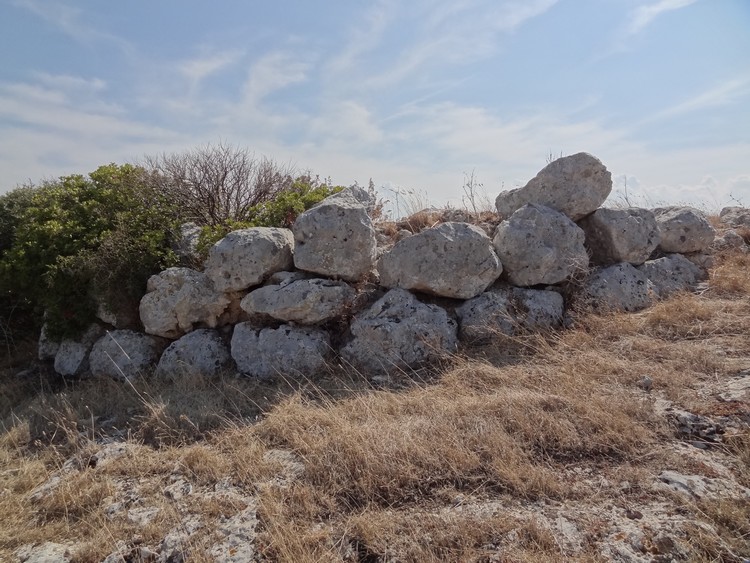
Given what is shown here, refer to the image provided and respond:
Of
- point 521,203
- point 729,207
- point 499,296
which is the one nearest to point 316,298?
point 499,296

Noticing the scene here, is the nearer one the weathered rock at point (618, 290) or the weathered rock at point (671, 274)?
the weathered rock at point (618, 290)

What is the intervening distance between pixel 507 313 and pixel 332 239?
7.56 feet

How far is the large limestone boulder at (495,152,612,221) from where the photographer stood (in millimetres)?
7031

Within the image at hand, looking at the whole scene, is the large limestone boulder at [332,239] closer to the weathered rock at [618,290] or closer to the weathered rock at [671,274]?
the weathered rock at [618,290]

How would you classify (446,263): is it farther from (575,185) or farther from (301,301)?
(575,185)

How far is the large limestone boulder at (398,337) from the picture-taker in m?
5.63

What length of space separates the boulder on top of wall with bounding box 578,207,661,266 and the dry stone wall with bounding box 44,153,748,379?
0.10 m

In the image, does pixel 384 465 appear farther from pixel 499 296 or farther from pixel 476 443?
pixel 499 296

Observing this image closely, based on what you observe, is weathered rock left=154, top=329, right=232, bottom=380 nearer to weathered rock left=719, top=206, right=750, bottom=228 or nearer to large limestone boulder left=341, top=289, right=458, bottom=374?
large limestone boulder left=341, top=289, right=458, bottom=374

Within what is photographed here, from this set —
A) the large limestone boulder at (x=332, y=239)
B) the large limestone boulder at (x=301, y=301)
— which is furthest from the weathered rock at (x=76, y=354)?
the large limestone boulder at (x=332, y=239)

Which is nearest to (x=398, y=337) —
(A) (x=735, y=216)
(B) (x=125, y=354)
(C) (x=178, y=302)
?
(C) (x=178, y=302)

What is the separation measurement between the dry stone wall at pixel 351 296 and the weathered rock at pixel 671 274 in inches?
1.9

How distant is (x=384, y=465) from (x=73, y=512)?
2.32m

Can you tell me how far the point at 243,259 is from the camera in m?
6.03
